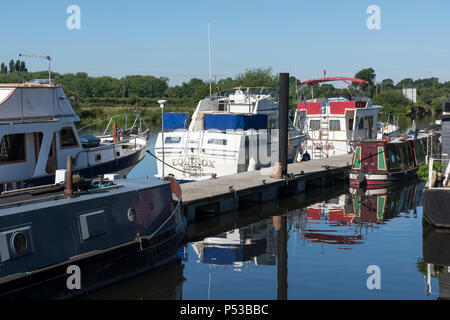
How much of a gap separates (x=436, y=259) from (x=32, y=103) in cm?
1297

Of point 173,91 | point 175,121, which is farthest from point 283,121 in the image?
point 173,91

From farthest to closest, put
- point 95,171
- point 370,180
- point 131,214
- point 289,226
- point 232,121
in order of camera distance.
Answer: point 232,121, point 370,180, point 95,171, point 289,226, point 131,214

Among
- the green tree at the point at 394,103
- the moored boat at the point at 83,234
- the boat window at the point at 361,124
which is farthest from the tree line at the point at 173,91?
the moored boat at the point at 83,234

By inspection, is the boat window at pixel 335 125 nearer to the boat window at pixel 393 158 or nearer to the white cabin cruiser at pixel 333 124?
the white cabin cruiser at pixel 333 124

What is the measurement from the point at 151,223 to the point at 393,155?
18.2 m

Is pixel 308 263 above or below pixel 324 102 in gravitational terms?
below

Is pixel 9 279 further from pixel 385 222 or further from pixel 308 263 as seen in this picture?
pixel 385 222

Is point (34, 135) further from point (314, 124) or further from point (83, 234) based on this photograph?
point (314, 124)

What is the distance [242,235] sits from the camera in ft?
65.5

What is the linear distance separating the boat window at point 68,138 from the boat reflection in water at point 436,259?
38.7 feet

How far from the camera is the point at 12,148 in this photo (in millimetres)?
18094

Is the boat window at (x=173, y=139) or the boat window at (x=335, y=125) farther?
the boat window at (x=335, y=125)

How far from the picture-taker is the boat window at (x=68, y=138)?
20.2 meters
